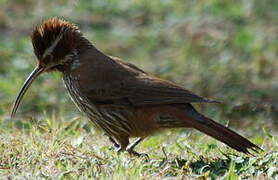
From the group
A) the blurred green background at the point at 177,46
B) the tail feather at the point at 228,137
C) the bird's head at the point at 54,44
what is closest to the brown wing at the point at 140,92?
the tail feather at the point at 228,137

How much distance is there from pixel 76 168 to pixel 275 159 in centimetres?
148

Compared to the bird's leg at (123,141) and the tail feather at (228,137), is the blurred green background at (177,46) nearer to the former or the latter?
the bird's leg at (123,141)

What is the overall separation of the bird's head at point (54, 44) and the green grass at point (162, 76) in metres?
0.56

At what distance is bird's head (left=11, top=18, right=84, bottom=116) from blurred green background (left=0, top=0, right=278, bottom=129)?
2.00 metres

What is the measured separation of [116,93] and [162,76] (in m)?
4.53

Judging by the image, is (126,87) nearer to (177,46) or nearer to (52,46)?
(52,46)

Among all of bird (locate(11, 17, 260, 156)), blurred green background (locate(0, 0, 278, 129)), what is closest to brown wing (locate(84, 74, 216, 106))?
bird (locate(11, 17, 260, 156))

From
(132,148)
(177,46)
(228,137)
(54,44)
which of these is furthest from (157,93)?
(177,46)

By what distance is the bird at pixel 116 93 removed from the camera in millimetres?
7250

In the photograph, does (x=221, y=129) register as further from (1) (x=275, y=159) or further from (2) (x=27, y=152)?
(2) (x=27, y=152)

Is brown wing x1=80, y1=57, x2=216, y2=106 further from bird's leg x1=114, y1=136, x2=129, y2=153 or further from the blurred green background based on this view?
the blurred green background

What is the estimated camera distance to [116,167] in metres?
6.40

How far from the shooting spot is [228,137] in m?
6.90

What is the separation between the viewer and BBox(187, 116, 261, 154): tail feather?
269 inches
